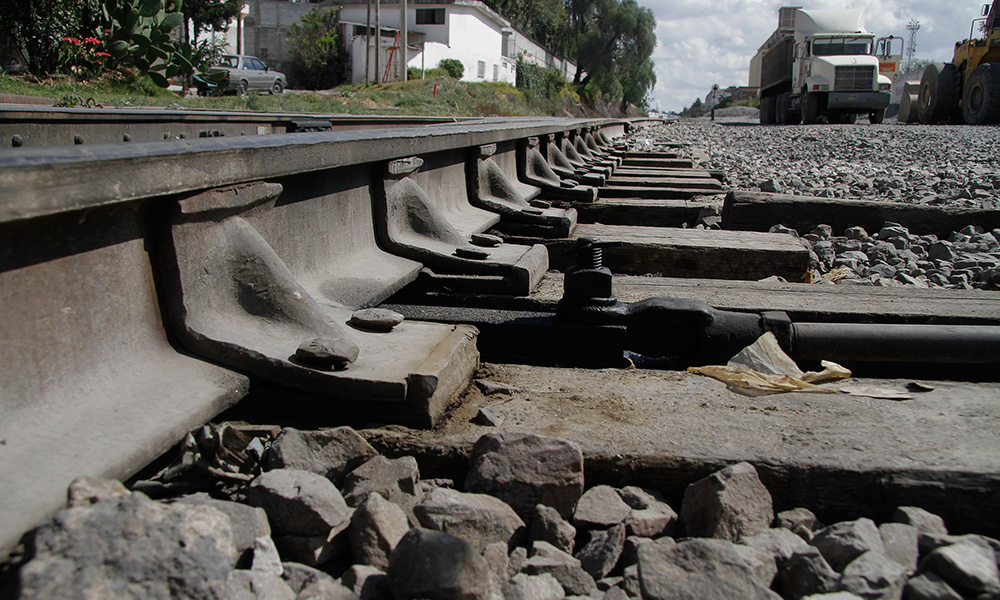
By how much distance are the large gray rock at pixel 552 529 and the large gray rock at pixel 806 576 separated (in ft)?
1.18

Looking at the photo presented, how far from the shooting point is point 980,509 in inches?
58.3

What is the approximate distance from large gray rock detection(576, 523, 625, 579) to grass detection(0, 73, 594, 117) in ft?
35.8

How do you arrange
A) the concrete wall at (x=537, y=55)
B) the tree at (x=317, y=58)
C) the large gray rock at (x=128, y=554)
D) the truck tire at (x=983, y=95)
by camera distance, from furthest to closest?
1. the concrete wall at (x=537, y=55)
2. the tree at (x=317, y=58)
3. the truck tire at (x=983, y=95)
4. the large gray rock at (x=128, y=554)

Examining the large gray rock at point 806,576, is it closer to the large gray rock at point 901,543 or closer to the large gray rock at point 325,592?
the large gray rock at point 901,543

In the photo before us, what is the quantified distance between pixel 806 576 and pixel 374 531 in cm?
72

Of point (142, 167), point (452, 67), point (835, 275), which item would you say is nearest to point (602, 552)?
point (142, 167)

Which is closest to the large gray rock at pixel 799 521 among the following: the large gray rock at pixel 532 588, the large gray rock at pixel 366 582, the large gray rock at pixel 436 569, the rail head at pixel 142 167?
the large gray rock at pixel 532 588

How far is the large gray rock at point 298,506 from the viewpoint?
4.40 feet

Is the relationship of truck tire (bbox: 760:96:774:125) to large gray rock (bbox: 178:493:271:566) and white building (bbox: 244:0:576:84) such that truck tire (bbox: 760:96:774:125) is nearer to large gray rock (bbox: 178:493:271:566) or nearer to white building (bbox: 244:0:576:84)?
white building (bbox: 244:0:576:84)

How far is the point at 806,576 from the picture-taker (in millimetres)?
1275

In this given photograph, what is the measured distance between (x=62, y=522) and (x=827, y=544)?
1.21 meters

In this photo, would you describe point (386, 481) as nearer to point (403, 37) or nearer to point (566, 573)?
point (566, 573)

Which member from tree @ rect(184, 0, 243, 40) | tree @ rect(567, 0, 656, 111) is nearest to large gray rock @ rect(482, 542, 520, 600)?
tree @ rect(184, 0, 243, 40)

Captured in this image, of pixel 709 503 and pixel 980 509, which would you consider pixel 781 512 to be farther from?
pixel 980 509
